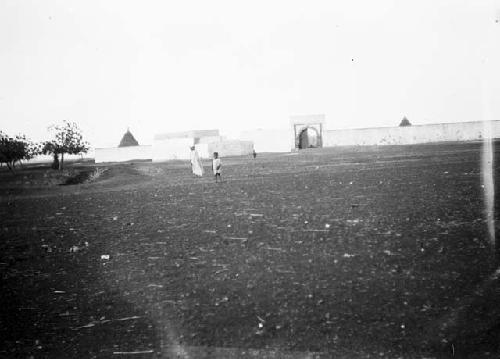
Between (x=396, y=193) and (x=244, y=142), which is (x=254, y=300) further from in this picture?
(x=244, y=142)

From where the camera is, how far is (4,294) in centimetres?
545

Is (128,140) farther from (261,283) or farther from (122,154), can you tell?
(261,283)

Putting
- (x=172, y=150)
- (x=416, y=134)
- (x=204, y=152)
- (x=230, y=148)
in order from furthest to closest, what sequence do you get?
1. (x=416, y=134)
2. (x=172, y=150)
3. (x=230, y=148)
4. (x=204, y=152)

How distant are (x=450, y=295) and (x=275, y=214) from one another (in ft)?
18.1

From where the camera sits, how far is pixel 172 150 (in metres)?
56.2

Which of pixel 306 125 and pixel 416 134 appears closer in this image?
pixel 416 134

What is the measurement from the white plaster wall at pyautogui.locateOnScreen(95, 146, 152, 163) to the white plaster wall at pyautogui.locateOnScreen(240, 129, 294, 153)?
1962 centimetres

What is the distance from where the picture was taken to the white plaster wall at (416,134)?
188 feet

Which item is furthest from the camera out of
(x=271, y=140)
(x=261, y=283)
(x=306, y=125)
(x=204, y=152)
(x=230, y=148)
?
(x=306, y=125)

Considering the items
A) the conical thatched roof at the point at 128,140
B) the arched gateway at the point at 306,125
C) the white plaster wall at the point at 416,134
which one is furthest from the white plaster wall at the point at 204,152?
the conical thatched roof at the point at 128,140

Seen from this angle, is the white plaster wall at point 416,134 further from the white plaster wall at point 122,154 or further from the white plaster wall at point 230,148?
the white plaster wall at point 122,154

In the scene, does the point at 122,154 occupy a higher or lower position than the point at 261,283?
higher

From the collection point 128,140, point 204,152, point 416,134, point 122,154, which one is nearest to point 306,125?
point 416,134

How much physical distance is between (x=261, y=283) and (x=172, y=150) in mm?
52568
